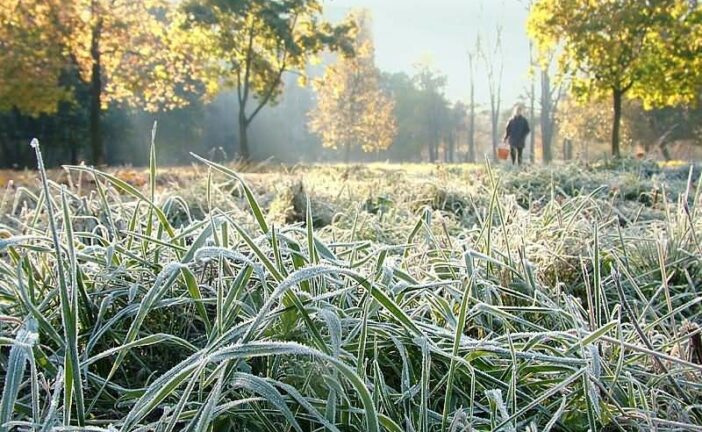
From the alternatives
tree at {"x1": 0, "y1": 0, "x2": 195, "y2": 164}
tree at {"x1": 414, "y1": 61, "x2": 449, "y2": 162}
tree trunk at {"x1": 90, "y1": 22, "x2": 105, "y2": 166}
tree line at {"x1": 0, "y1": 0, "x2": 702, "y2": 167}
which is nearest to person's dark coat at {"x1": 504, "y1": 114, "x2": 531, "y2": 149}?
tree line at {"x1": 0, "y1": 0, "x2": 702, "y2": 167}

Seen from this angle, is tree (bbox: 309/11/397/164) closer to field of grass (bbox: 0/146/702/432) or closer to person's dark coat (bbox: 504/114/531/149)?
person's dark coat (bbox: 504/114/531/149)

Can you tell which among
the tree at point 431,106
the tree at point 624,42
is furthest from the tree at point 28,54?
the tree at point 431,106

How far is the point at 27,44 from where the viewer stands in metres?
12.5

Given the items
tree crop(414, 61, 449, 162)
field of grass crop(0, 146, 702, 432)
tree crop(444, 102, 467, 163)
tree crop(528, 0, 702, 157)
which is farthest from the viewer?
tree crop(444, 102, 467, 163)

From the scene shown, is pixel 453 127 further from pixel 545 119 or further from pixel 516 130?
pixel 516 130

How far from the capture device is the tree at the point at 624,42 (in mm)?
13781

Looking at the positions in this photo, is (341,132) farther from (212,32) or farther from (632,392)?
(632,392)

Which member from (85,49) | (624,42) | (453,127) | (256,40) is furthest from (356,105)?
(453,127)

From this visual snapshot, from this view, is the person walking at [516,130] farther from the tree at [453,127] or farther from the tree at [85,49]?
the tree at [453,127]

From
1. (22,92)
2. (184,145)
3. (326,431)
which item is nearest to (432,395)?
(326,431)

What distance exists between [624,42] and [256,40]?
11.9m

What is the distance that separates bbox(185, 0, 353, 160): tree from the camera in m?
17.9

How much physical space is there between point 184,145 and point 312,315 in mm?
29475

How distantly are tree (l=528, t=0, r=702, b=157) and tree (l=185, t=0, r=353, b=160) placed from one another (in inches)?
302
